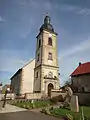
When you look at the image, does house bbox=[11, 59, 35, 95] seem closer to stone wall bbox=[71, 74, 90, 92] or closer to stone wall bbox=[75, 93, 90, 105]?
stone wall bbox=[71, 74, 90, 92]

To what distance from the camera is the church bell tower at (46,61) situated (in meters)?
31.1

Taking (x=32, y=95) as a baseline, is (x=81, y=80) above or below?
above

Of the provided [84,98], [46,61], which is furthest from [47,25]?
[84,98]

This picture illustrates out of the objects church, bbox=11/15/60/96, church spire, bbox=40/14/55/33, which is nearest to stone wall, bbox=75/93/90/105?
church, bbox=11/15/60/96

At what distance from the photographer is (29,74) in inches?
1325

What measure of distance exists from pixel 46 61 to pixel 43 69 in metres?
2.25

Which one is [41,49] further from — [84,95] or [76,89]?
[84,95]

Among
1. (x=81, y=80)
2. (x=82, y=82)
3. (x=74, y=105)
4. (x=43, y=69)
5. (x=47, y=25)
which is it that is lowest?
(x=74, y=105)

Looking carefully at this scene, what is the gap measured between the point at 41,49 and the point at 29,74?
21.1 feet

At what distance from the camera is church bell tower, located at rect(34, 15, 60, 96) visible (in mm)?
31062

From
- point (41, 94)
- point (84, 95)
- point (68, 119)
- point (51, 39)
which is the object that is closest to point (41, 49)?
point (51, 39)

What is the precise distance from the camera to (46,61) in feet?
108

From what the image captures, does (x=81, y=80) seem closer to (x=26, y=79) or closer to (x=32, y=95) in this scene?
(x=32, y=95)

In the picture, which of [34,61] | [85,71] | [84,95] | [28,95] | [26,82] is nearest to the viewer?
[84,95]
